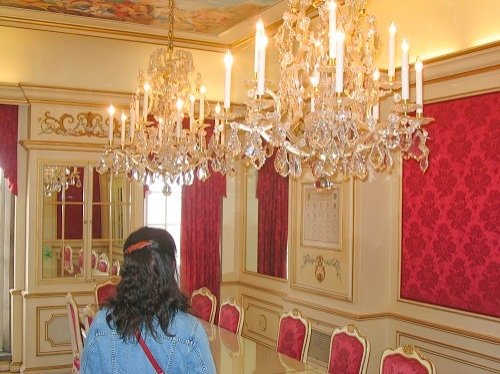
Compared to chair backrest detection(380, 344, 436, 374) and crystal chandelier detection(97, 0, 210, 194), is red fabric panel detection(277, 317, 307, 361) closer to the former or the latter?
chair backrest detection(380, 344, 436, 374)

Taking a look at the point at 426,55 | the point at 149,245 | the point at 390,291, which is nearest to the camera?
the point at 149,245

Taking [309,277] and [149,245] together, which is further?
[309,277]

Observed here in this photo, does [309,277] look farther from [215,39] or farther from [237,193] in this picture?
[215,39]

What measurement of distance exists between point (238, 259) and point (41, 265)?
2.01m

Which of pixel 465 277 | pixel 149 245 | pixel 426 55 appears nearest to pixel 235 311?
pixel 465 277

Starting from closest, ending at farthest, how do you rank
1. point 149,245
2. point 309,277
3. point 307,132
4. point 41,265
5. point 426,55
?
point 149,245
point 307,132
point 426,55
point 309,277
point 41,265

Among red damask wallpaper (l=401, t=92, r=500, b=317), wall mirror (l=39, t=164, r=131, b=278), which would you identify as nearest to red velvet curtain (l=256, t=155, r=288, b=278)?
wall mirror (l=39, t=164, r=131, b=278)

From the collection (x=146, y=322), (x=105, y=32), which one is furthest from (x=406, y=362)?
(x=105, y=32)

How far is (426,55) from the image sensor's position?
14.5 feet

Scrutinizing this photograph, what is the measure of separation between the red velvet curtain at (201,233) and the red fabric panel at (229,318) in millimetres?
1884

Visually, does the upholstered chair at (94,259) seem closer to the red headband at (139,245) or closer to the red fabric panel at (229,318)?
the red fabric panel at (229,318)

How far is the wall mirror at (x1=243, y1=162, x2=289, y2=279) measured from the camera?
6.12 metres

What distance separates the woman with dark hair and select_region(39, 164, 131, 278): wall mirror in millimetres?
4210

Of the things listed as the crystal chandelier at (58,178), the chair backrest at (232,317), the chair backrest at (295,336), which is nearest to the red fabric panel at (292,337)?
the chair backrest at (295,336)
